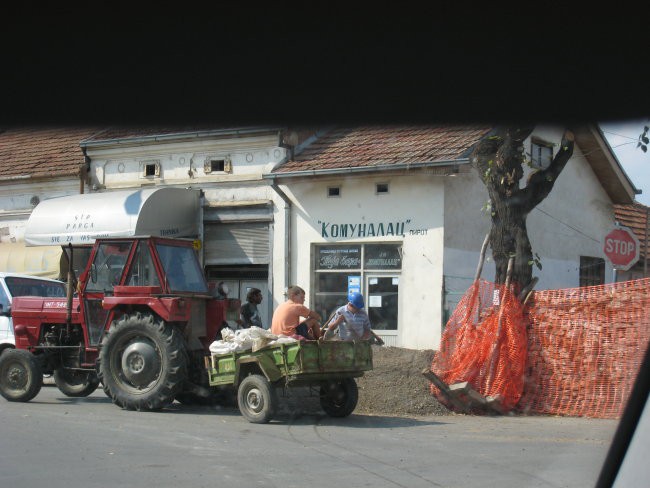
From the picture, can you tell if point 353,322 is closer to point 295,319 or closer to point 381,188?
point 295,319

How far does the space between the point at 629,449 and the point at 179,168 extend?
678 inches

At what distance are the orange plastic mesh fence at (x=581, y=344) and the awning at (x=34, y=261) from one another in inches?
489

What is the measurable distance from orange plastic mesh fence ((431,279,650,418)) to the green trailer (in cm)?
181

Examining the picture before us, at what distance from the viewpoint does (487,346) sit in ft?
41.0

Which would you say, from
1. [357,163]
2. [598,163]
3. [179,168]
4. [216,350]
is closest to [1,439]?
[216,350]

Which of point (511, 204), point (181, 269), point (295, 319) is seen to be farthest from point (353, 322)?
point (511, 204)

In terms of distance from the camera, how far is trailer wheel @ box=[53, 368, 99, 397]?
41.7ft

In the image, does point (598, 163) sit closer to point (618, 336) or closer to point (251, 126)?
point (618, 336)

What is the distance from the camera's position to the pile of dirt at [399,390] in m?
12.1

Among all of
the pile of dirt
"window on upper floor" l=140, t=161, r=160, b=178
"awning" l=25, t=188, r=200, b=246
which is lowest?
the pile of dirt

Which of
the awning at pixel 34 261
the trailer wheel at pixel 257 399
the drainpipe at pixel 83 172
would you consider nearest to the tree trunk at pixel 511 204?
the trailer wheel at pixel 257 399

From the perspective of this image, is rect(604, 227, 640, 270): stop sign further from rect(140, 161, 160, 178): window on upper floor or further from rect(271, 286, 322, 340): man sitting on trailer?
rect(140, 161, 160, 178): window on upper floor

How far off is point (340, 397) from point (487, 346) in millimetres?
2475

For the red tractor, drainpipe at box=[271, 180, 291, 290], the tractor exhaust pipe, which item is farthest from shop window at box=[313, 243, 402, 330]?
the tractor exhaust pipe
